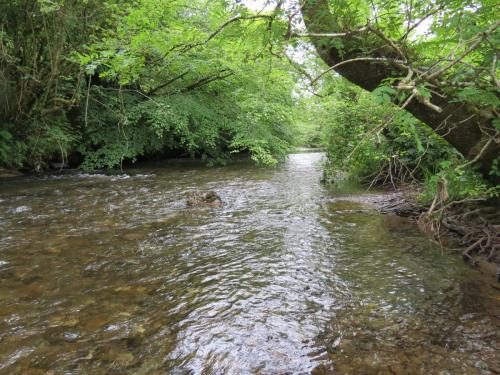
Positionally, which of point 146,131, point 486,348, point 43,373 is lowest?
point 43,373

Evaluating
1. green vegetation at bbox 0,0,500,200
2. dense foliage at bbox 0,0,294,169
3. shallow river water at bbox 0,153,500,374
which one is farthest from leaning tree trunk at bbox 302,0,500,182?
dense foliage at bbox 0,0,294,169

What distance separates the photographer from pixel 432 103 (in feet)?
16.0

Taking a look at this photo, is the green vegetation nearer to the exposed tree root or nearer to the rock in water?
the exposed tree root

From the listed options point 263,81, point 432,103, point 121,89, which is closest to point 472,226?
point 432,103

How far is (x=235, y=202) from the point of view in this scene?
30.7 ft

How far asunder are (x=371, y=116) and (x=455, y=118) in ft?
17.0

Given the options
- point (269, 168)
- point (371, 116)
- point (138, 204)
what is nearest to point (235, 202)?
point (138, 204)

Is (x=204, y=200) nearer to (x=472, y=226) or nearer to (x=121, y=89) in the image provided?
(x=472, y=226)

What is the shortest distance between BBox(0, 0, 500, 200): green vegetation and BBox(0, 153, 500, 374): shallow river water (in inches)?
59.0

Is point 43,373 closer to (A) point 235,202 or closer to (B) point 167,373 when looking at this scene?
(B) point 167,373

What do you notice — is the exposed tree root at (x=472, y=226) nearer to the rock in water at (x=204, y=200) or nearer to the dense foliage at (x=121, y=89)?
the rock in water at (x=204, y=200)

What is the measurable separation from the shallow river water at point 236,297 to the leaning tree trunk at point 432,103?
5.19 feet

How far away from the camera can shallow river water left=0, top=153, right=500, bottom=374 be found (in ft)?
10.2

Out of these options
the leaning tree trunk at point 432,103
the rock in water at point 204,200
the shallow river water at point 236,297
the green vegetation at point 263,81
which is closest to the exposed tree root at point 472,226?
the shallow river water at point 236,297
